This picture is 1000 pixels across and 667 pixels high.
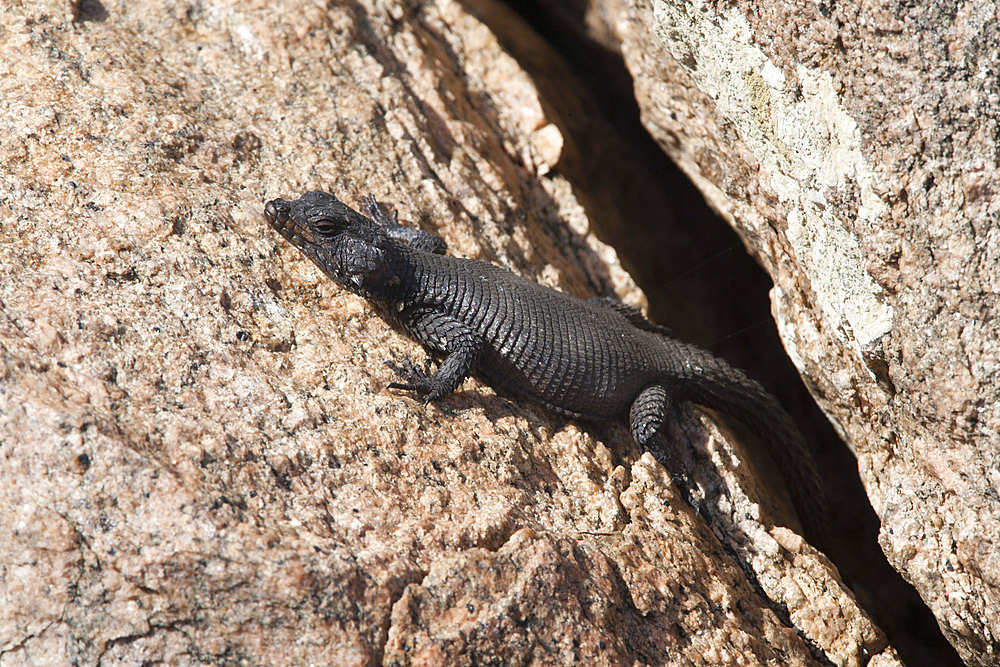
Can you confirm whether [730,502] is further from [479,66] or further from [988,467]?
[479,66]

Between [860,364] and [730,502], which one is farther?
[730,502]

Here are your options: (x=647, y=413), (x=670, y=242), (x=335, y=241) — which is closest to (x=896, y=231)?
(x=647, y=413)

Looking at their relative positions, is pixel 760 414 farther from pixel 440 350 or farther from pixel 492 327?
pixel 440 350

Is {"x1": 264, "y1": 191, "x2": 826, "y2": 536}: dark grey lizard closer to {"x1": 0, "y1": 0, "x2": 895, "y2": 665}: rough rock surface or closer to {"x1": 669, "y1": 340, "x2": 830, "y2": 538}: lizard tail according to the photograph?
{"x1": 669, "y1": 340, "x2": 830, "y2": 538}: lizard tail

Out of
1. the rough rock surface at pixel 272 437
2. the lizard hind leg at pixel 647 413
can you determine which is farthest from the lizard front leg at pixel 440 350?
the lizard hind leg at pixel 647 413

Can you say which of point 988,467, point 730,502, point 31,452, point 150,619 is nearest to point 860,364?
point 988,467

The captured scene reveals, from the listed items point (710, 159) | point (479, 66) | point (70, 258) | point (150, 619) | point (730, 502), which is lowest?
point (150, 619)

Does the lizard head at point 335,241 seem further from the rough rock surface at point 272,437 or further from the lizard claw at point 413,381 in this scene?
the lizard claw at point 413,381
